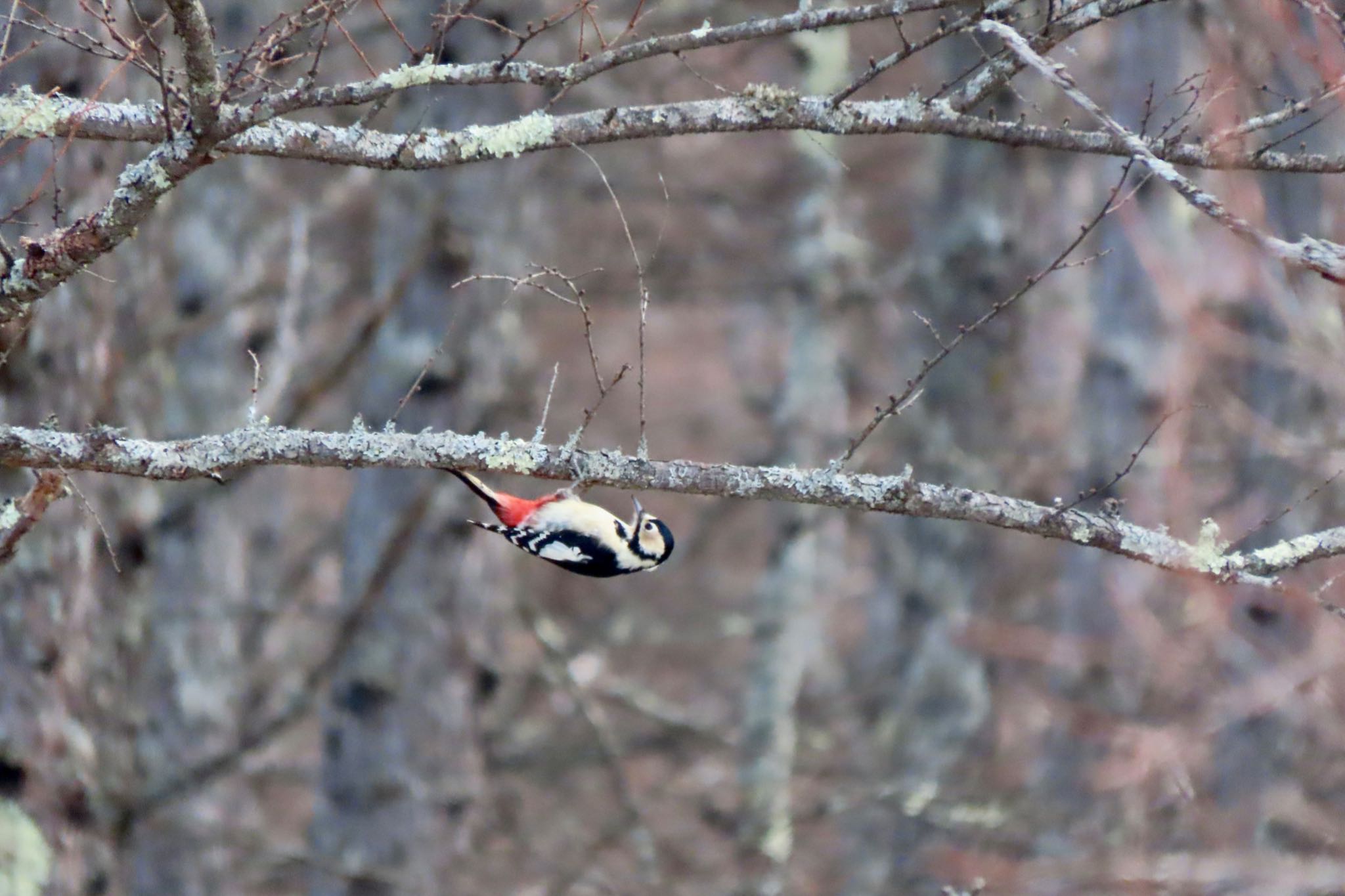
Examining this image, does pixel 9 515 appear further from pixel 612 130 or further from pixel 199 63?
pixel 612 130

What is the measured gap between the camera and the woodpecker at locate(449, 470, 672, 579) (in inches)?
186

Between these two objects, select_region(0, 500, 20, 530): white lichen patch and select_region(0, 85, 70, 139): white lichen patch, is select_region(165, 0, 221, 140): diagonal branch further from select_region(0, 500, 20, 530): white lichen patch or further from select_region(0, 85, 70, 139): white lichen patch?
select_region(0, 500, 20, 530): white lichen patch

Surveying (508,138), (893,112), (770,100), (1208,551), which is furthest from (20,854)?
(1208,551)

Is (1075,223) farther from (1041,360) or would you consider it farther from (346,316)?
(346,316)

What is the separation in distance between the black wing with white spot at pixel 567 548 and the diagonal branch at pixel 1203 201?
235cm

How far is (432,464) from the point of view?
3.14m

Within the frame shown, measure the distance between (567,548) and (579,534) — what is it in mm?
85

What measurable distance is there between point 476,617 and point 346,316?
622 cm

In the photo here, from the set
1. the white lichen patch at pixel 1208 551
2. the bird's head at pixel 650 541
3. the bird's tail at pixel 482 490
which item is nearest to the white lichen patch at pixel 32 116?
the bird's tail at pixel 482 490

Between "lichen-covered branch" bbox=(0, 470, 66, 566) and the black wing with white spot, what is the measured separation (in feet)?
5.18

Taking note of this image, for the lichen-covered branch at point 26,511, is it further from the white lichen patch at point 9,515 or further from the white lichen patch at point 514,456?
the white lichen patch at point 514,456

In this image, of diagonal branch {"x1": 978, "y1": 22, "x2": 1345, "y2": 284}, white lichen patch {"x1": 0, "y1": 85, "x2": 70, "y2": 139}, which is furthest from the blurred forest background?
white lichen patch {"x1": 0, "y1": 85, "x2": 70, "y2": 139}

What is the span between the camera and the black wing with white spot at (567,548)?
470 centimetres

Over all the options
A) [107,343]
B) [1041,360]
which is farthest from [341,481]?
[107,343]
